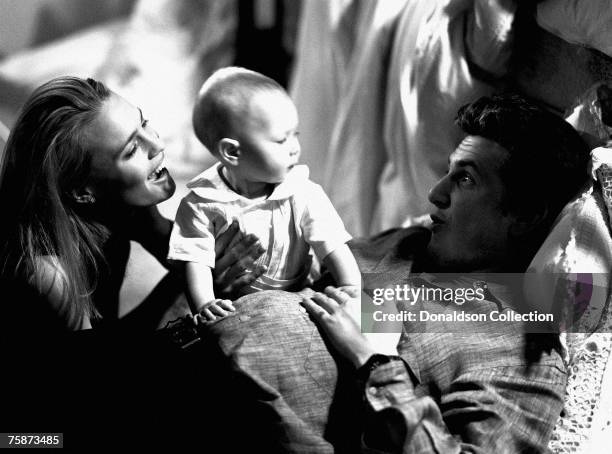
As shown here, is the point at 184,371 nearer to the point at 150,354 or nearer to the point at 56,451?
the point at 150,354

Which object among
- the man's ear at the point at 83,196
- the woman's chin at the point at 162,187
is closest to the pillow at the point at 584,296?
the woman's chin at the point at 162,187

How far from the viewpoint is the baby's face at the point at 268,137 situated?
44.3 inches

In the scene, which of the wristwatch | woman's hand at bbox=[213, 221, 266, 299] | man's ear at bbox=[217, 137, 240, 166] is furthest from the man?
man's ear at bbox=[217, 137, 240, 166]

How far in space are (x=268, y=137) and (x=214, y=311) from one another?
265 mm

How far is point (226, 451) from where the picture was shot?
3.31 ft

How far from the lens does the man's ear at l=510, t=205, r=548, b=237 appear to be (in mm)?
1170

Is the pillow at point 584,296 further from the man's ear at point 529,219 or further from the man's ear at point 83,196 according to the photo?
the man's ear at point 83,196

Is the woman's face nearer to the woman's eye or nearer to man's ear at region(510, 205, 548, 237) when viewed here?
the woman's eye

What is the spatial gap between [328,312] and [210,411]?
8.1 inches

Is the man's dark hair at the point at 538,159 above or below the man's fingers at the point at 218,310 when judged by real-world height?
above

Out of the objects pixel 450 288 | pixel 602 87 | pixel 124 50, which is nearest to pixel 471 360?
pixel 450 288

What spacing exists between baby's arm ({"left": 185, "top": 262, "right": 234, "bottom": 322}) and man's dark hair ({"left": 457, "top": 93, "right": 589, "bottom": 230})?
454 millimetres

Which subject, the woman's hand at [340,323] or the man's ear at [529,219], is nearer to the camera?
the woman's hand at [340,323]

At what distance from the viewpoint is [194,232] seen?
1.16 metres
